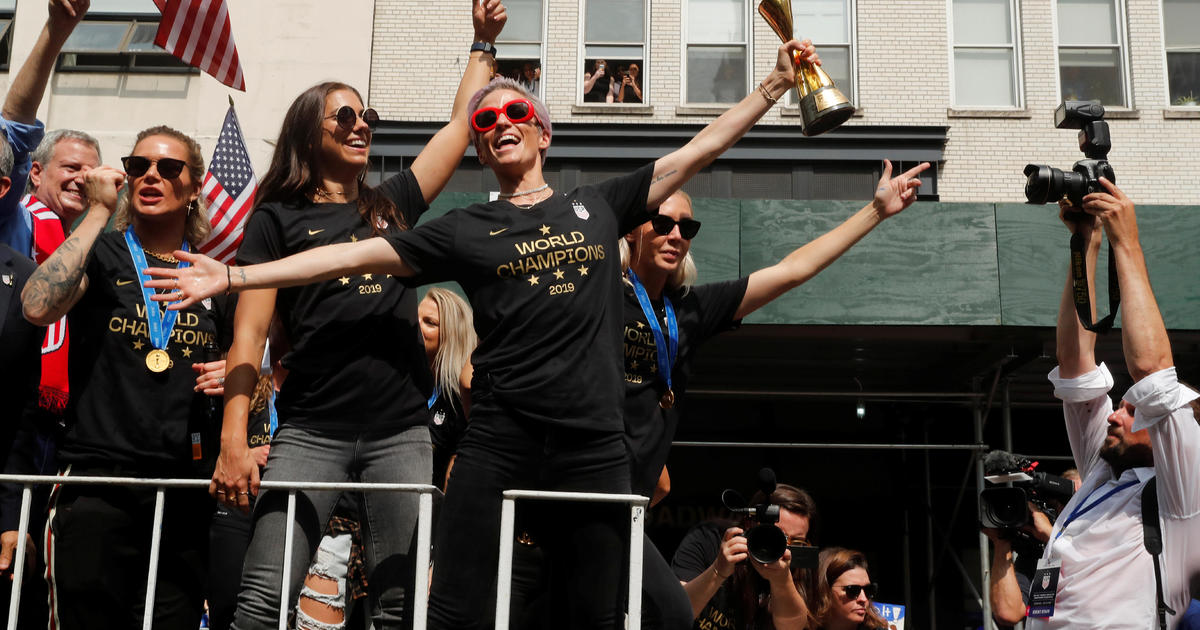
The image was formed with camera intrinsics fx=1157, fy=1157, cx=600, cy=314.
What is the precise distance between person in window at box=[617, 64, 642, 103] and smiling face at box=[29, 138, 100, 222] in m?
10.4

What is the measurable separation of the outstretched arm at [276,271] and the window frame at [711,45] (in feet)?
39.5

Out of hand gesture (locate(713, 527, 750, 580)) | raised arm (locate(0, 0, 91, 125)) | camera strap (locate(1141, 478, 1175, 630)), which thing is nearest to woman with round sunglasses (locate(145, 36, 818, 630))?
hand gesture (locate(713, 527, 750, 580))

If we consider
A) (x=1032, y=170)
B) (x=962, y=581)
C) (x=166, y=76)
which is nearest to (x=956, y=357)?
(x=962, y=581)

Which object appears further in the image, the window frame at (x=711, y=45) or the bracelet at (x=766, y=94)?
the window frame at (x=711, y=45)

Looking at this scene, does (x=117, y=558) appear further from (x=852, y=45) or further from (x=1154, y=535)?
(x=852, y=45)

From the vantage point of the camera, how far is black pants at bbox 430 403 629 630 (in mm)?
3420

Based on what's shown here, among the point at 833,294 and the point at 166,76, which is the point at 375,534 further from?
the point at 166,76

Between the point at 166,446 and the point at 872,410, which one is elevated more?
the point at 872,410

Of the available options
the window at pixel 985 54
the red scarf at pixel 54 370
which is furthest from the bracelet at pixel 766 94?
the window at pixel 985 54

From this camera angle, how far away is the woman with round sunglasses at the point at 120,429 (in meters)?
3.89

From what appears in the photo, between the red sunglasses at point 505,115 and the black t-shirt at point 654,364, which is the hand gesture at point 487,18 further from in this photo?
the black t-shirt at point 654,364

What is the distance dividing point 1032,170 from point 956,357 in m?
7.76

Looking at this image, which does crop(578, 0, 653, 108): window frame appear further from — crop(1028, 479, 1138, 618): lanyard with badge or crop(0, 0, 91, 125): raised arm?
crop(1028, 479, 1138, 618): lanyard with badge

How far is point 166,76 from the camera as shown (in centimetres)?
1570
